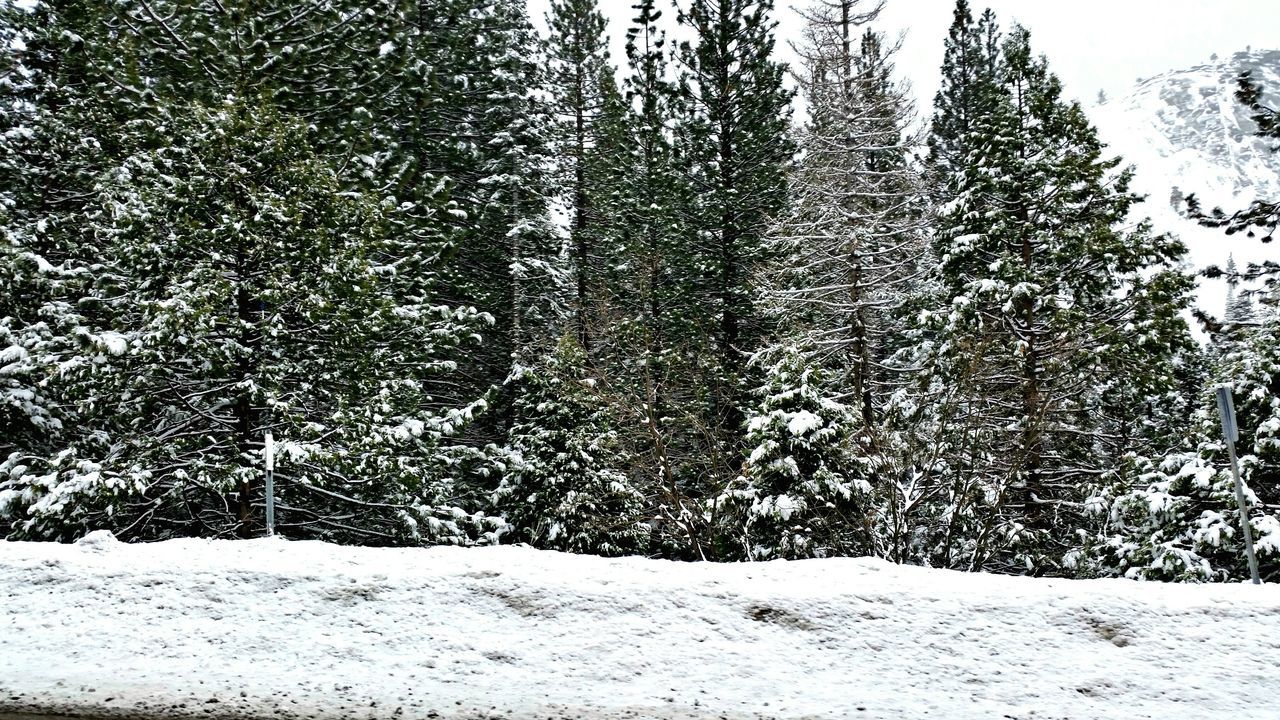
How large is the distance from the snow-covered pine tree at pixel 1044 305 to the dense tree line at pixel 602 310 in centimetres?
9

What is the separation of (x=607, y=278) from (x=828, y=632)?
19.1 m

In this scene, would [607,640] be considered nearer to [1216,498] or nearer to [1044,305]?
[1216,498]

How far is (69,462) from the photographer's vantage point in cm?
1017

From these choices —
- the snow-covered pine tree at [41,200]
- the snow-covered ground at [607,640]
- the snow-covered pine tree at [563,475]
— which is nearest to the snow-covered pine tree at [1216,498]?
the snow-covered ground at [607,640]

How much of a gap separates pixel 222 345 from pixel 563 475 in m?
8.83

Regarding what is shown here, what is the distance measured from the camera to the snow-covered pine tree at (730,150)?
20.9 meters

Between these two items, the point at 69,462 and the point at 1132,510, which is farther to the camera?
the point at 1132,510

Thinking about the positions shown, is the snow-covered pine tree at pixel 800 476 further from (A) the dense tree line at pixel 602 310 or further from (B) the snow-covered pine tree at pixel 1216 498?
(B) the snow-covered pine tree at pixel 1216 498

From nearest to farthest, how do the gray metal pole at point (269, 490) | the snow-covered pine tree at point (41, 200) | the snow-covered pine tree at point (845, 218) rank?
the gray metal pole at point (269, 490), the snow-covered pine tree at point (41, 200), the snow-covered pine tree at point (845, 218)

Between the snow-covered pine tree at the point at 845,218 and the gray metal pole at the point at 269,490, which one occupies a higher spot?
the snow-covered pine tree at the point at 845,218

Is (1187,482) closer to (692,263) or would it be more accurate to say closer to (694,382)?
(694,382)

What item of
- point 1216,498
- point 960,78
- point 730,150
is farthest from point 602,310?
point 960,78

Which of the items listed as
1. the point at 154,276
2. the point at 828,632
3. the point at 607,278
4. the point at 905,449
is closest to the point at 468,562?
the point at 828,632

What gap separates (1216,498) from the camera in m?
10.5
